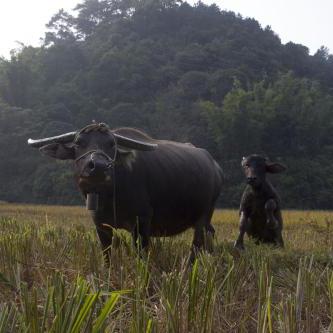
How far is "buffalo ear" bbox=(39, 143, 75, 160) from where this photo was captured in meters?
4.07

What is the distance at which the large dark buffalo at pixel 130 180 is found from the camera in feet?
12.8

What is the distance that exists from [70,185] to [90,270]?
94.9ft

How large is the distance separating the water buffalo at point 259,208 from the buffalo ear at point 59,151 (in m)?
2.77

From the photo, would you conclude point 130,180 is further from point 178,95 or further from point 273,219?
point 178,95

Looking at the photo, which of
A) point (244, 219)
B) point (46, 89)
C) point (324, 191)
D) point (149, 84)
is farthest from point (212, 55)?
point (244, 219)

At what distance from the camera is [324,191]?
32.7m

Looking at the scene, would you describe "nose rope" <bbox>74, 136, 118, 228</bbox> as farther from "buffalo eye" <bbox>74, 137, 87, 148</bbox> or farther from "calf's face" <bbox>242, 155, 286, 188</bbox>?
"calf's face" <bbox>242, 155, 286, 188</bbox>

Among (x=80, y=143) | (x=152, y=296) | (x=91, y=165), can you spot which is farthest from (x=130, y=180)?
(x=152, y=296)

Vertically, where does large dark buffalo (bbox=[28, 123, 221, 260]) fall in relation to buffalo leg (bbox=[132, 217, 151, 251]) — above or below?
above

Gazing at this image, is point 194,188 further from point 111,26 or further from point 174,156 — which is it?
point 111,26

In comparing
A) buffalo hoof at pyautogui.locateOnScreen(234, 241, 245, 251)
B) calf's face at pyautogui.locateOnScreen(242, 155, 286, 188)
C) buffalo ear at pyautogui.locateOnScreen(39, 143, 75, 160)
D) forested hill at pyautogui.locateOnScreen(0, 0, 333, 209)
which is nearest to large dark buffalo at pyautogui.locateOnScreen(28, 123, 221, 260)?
buffalo ear at pyautogui.locateOnScreen(39, 143, 75, 160)

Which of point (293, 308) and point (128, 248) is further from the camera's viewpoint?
point (128, 248)

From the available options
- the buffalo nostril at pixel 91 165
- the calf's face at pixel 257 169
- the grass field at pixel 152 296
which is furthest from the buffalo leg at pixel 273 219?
the buffalo nostril at pixel 91 165

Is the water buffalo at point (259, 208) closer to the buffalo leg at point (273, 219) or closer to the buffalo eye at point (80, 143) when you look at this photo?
the buffalo leg at point (273, 219)
